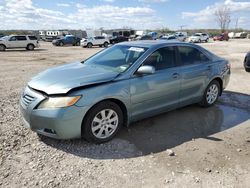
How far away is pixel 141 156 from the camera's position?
3.68 metres

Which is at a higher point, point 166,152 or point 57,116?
point 57,116

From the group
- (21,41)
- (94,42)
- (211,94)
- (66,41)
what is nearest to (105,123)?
(211,94)

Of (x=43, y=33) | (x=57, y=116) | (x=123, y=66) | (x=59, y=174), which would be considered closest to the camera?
(x=59, y=174)

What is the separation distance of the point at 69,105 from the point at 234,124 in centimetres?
326

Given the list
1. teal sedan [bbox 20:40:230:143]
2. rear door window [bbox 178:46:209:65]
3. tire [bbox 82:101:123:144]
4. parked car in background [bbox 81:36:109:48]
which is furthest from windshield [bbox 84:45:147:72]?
parked car in background [bbox 81:36:109:48]

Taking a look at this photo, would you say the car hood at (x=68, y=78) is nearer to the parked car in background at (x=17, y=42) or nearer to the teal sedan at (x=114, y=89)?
the teal sedan at (x=114, y=89)

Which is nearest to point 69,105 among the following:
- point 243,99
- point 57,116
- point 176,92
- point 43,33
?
point 57,116

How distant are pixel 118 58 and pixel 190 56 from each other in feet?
5.13

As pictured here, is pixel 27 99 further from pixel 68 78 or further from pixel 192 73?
pixel 192 73

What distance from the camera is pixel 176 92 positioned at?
487cm

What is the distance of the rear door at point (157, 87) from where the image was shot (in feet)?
13.9

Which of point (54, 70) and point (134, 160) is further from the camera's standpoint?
point (54, 70)

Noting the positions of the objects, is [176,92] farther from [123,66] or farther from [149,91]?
[123,66]

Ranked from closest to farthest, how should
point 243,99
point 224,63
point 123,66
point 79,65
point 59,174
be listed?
1. point 59,174
2. point 123,66
3. point 79,65
4. point 224,63
5. point 243,99
